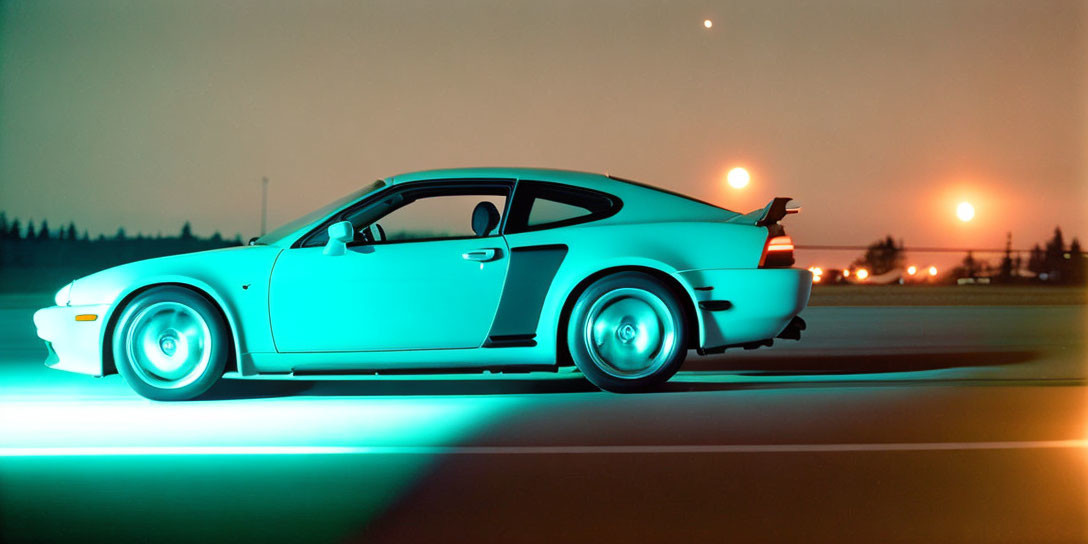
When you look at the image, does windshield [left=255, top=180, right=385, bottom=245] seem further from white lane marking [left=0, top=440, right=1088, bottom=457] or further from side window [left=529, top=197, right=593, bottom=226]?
white lane marking [left=0, top=440, right=1088, bottom=457]

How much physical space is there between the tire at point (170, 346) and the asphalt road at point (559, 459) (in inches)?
6.2

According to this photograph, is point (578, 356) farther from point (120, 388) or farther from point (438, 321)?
point (120, 388)

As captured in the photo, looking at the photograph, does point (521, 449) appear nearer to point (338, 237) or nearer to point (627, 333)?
point (627, 333)

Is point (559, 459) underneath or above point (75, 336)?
underneath

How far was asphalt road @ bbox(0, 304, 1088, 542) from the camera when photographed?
189 inches

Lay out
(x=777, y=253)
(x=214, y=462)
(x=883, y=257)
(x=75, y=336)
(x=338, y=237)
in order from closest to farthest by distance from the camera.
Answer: (x=214, y=462) → (x=338, y=237) → (x=75, y=336) → (x=777, y=253) → (x=883, y=257)

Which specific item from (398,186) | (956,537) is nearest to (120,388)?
(398,186)

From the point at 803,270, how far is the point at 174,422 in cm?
398

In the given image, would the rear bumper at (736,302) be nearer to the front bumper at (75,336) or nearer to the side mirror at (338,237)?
the side mirror at (338,237)

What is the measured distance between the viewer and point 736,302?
8.29 m

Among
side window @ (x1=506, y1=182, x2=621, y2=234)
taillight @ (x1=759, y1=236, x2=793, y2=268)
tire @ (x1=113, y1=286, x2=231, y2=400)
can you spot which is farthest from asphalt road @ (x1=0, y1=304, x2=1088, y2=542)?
side window @ (x1=506, y1=182, x2=621, y2=234)

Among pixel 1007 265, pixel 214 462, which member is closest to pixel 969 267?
pixel 1007 265

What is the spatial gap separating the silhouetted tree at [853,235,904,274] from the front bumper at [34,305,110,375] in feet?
68.0

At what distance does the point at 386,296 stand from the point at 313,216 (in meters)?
0.78
